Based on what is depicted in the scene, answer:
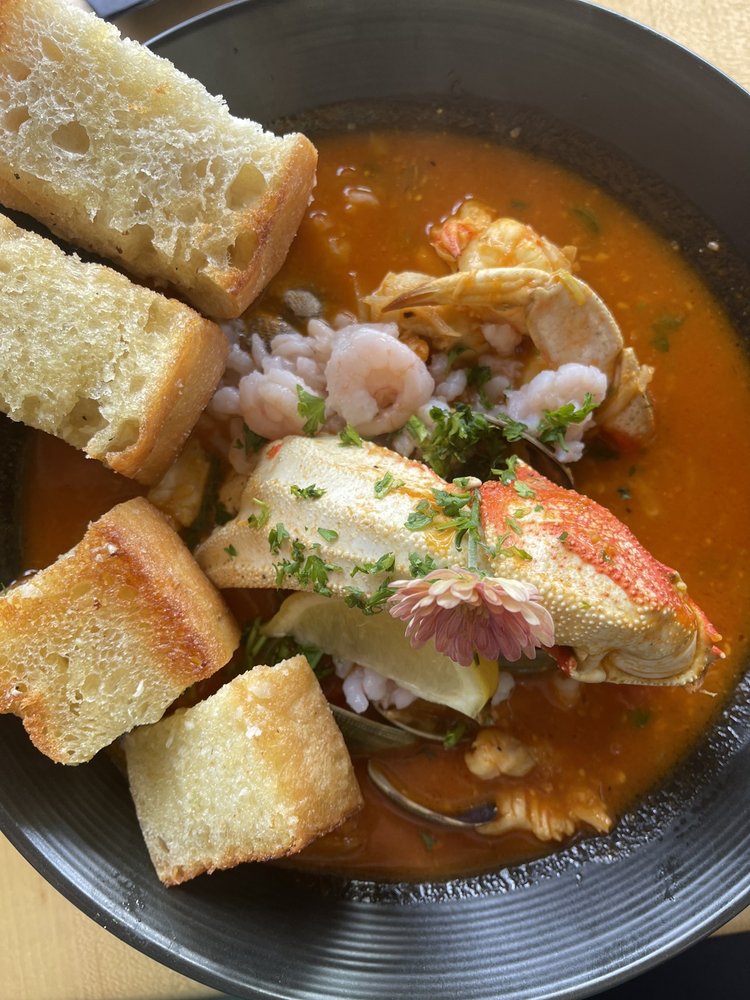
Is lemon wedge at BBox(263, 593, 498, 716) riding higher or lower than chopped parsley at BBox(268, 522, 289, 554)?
lower

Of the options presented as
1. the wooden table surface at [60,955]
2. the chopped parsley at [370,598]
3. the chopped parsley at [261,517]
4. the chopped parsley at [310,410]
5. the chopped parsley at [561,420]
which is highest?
the chopped parsley at [561,420]

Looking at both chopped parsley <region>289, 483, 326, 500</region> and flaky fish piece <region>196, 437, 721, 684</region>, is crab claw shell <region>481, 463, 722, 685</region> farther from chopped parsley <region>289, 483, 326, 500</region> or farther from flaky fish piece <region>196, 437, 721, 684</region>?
chopped parsley <region>289, 483, 326, 500</region>

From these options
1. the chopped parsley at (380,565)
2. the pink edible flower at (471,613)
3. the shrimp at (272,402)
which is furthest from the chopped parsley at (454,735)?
the shrimp at (272,402)

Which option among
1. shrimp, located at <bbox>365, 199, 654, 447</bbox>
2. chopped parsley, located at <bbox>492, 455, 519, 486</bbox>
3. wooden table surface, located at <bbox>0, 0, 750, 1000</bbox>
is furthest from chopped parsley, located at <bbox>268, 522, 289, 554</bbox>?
wooden table surface, located at <bbox>0, 0, 750, 1000</bbox>

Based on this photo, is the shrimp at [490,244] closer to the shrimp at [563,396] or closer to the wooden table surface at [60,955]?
the shrimp at [563,396]

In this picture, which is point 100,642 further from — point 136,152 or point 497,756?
point 136,152
